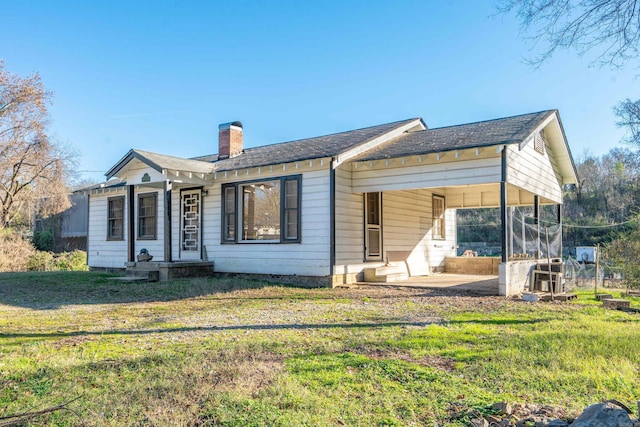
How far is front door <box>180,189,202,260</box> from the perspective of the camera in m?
13.3

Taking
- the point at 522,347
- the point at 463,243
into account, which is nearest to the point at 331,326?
the point at 522,347

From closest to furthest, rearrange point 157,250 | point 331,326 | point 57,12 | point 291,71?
1. point 331,326
2. point 57,12
3. point 157,250
4. point 291,71

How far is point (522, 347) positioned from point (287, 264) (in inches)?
286

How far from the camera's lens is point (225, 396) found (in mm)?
3135

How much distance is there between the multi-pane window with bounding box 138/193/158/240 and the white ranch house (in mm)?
42

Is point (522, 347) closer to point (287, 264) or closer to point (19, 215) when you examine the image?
point (287, 264)

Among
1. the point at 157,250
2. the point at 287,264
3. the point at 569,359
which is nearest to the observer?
the point at 569,359

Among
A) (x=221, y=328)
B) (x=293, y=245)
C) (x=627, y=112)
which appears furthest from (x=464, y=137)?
(x=627, y=112)

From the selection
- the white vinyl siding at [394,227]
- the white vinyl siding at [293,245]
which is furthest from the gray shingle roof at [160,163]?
the white vinyl siding at [394,227]

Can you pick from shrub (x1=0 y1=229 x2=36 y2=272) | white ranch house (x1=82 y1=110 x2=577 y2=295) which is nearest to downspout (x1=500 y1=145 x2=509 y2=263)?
white ranch house (x1=82 y1=110 x2=577 y2=295)

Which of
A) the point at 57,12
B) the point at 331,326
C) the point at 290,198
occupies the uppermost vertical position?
the point at 57,12

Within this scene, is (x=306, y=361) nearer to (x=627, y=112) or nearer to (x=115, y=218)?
(x=115, y=218)

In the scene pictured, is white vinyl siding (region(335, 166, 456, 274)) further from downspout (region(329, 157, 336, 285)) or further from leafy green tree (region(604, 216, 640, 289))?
leafy green tree (region(604, 216, 640, 289))

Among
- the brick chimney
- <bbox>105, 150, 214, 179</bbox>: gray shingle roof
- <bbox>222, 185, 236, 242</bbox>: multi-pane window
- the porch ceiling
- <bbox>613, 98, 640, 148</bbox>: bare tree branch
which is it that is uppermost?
<bbox>613, 98, 640, 148</bbox>: bare tree branch
